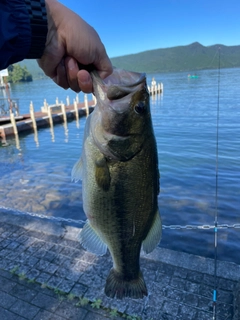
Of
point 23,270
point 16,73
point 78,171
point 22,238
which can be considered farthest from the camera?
point 16,73

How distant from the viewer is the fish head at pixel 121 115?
200 centimetres

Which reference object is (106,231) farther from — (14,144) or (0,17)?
(14,144)

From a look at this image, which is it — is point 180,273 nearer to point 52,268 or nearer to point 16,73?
point 52,268

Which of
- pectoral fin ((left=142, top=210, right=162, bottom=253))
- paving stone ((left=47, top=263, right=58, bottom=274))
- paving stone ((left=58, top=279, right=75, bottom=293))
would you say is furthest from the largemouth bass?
paving stone ((left=47, top=263, right=58, bottom=274))

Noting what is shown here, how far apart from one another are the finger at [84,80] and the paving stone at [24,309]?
3.14 meters

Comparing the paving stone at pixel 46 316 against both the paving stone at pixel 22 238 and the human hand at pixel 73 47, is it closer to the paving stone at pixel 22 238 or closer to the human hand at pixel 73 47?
the paving stone at pixel 22 238

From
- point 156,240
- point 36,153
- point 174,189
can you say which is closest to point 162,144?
point 174,189

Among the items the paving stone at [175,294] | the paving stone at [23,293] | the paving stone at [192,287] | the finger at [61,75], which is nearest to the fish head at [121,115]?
the finger at [61,75]

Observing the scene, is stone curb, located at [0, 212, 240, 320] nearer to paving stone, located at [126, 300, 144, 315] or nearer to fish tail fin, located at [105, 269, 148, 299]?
paving stone, located at [126, 300, 144, 315]

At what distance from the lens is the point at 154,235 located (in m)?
2.37

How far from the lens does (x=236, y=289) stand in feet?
11.6

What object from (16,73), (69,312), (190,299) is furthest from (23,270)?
(16,73)

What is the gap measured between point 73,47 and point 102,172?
100 cm

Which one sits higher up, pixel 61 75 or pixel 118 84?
pixel 61 75
